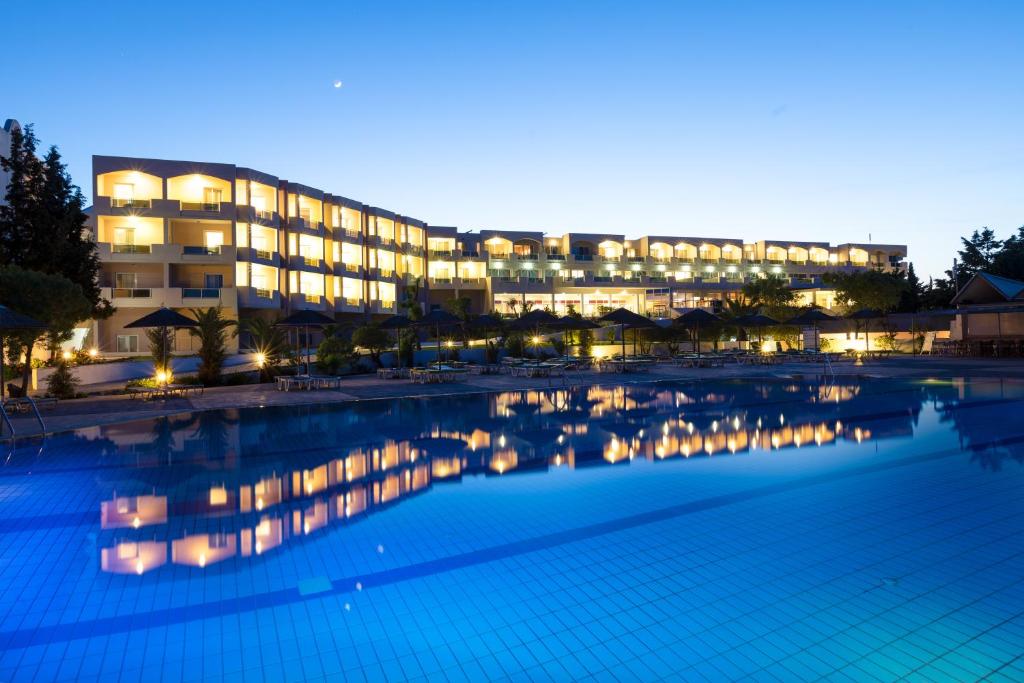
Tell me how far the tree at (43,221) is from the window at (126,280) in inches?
461

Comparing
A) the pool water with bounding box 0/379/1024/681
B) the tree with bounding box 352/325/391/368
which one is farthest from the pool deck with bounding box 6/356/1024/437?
the pool water with bounding box 0/379/1024/681

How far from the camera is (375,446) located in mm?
9461

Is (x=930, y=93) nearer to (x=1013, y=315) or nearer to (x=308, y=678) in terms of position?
(x=1013, y=315)

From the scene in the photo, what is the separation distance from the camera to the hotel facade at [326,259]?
2836 centimetres

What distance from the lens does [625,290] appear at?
51250 millimetres

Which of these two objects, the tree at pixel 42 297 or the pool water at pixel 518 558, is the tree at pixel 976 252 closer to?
the pool water at pixel 518 558

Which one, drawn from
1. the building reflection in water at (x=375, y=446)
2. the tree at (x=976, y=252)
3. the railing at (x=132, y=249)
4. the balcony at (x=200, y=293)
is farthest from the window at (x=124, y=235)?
the tree at (x=976, y=252)

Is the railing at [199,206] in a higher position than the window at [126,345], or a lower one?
higher

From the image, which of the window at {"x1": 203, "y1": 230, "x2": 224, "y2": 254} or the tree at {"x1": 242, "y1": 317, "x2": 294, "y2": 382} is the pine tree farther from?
the window at {"x1": 203, "y1": 230, "x2": 224, "y2": 254}

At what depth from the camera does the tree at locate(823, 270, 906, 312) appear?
3594 cm

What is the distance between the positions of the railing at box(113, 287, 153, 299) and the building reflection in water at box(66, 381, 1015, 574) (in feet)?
61.4

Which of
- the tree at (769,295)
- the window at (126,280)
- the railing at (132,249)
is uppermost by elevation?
the railing at (132,249)

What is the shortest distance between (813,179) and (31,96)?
50.0 m

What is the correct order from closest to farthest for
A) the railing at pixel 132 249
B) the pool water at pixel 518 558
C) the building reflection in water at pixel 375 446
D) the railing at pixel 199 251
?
the pool water at pixel 518 558, the building reflection in water at pixel 375 446, the railing at pixel 132 249, the railing at pixel 199 251
